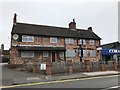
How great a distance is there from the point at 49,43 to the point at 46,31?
2.97 metres

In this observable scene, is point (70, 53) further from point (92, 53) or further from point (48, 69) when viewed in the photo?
point (48, 69)

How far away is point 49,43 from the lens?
118ft

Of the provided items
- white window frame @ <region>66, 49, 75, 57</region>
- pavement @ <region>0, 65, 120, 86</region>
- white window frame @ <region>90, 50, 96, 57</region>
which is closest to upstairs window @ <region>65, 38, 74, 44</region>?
white window frame @ <region>66, 49, 75, 57</region>

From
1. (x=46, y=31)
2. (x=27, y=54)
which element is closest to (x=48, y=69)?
(x=27, y=54)

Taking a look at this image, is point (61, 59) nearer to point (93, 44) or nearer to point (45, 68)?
point (93, 44)

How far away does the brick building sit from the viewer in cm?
3303

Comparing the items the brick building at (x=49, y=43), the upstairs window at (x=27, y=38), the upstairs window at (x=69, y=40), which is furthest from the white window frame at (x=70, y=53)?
the upstairs window at (x=27, y=38)

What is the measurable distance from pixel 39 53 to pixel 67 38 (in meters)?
6.65

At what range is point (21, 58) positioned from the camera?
32.9m

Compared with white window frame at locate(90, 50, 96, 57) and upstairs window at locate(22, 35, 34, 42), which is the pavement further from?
white window frame at locate(90, 50, 96, 57)

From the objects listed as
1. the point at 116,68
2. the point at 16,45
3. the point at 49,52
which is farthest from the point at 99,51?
the point at 16,45

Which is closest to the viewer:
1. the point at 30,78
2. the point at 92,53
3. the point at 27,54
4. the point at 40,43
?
the point at 30,78

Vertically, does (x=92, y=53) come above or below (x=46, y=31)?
below

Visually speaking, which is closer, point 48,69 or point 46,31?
point 48,69
